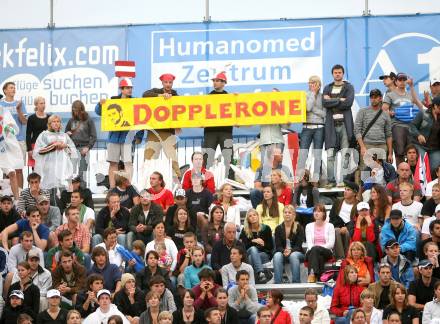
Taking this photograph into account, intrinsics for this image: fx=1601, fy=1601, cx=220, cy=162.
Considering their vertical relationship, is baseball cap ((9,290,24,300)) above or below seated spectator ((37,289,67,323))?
above

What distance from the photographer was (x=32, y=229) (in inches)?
932

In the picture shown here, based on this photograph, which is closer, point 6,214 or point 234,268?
point 234,268

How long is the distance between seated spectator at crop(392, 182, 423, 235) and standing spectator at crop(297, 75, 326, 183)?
2.65m

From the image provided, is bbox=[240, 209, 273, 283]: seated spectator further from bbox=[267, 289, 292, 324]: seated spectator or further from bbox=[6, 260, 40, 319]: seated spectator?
bbox=[6, 260, 40, 319]: seated spectator

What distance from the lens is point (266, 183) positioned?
84.4 ft

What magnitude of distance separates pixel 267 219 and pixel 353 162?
256 centimetres

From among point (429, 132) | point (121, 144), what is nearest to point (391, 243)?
point (429, 132)

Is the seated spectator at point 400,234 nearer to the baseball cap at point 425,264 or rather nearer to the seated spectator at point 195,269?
the baseball cap at point 425,264

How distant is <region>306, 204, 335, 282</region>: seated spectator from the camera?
22.8 metres

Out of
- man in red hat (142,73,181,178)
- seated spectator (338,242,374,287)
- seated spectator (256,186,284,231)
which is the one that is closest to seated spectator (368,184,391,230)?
seated spectator (256,186,284,231)

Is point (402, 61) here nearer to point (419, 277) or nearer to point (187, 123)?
point (187, 123)

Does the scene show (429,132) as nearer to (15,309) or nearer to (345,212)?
(345,212)

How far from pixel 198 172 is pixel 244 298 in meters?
4.07

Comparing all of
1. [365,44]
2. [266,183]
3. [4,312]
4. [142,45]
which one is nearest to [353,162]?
[266,183]
